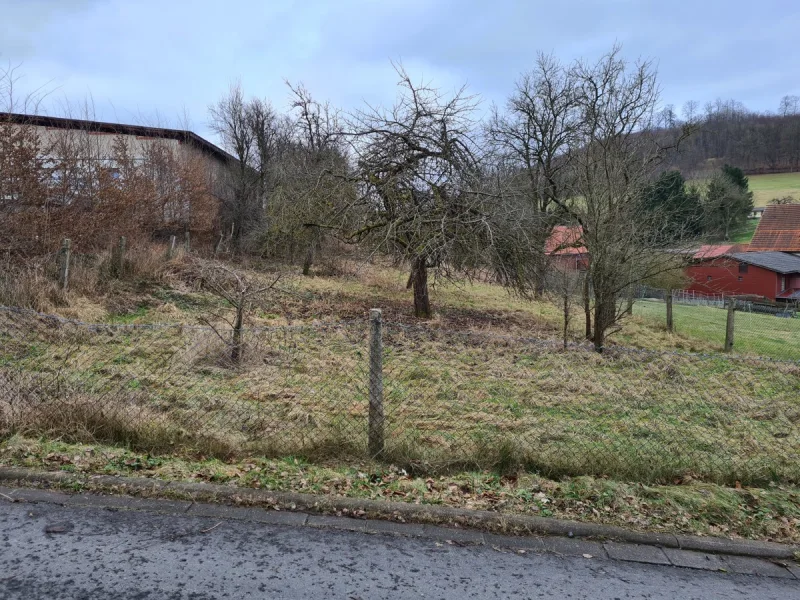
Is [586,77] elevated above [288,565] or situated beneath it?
elevated above

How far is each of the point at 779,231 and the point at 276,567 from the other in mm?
66783

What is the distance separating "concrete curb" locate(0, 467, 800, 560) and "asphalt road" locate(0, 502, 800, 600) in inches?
8.8

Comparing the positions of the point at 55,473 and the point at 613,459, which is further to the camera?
the point at 613,459

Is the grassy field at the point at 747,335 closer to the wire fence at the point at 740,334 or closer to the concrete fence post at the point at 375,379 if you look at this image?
the wire fence at the point at 740,334

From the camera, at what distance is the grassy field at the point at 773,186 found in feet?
249

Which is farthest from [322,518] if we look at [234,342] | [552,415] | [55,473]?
[234,342]

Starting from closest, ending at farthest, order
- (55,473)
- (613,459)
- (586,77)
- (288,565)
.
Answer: (288,565) < (55,473) < (613,459) < (586,77)

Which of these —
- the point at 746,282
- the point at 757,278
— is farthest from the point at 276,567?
the point at 757,278

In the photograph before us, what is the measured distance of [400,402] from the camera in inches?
234

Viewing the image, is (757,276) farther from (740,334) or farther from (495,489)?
(495,489)

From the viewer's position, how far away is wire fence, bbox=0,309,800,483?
4.42 metres

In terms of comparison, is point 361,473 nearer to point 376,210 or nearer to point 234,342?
point 234,342

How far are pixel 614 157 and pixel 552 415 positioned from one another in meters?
6.72

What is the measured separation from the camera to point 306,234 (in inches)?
587
